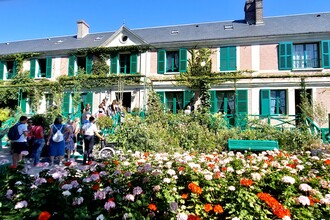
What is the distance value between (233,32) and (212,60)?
2.44 meters

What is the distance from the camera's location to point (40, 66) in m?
17.9

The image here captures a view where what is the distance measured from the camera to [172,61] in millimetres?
15781

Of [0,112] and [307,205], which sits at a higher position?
[0,112]

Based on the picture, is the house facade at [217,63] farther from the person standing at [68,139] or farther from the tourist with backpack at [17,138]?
the tourist with backpack at [17,138]

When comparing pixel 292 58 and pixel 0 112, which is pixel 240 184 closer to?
pixel 292 58

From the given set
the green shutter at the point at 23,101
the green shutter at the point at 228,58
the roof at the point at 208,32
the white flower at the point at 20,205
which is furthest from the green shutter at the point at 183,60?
the white flower at the point at 20,205

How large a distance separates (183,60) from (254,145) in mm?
9501

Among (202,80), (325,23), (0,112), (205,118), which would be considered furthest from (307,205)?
(0,112)

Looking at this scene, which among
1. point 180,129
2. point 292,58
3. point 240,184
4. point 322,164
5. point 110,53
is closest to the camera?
point 240,184

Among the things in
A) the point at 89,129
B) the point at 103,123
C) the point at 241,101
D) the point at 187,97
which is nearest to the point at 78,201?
the point at 89,129

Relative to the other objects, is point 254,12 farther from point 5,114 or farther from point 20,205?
point 5,114

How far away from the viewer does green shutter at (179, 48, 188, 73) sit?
1514 centimetres

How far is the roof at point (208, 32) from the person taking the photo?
46.7 feet

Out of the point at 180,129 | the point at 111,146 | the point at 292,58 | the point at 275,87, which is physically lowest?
the point at 111,146
